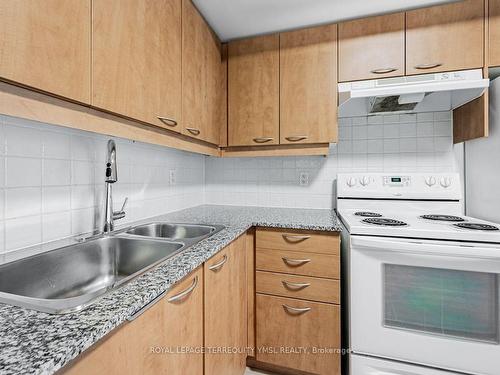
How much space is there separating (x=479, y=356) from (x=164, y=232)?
5.32 ft

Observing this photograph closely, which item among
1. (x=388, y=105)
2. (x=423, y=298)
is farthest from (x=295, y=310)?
(x=388, y=105)

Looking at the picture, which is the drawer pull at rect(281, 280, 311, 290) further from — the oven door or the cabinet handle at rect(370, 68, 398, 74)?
the cabinet handle at rect(370, 68, 398, 74)

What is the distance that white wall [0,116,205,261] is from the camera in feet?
2.95

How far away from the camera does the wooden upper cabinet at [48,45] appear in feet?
2.01

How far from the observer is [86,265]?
1.03 metres

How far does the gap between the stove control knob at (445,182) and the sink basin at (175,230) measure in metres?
1.51

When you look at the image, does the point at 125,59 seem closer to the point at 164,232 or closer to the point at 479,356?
the point at 164,232

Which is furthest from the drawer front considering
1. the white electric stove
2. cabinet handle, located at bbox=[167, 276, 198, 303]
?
cabinet handle, located at bbox=[167, 276, 198, 303]

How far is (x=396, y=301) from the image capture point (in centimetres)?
126

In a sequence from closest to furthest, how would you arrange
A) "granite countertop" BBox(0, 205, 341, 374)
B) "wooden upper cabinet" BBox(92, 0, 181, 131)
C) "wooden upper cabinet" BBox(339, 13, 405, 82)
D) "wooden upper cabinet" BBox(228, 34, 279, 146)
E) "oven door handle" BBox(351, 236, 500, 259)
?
"granite countertop" BBox(0, 205, 341, 374), "wooden upper cabinet" BBox(92, 0, 181, 131), "oven door handle" BBox(351, 236, 500, 259), "wooden upper cabinet" BBox(339, 13, 405, 82), "wooden upper cabinet" BBox(228, 34, 279, 146)

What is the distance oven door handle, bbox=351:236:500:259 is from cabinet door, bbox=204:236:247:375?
611mm

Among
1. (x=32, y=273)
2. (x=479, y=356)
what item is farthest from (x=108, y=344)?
(x=479, y=356)

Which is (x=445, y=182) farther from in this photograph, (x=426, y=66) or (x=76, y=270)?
(x=76, y=270)

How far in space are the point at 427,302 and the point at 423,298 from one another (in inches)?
1.0
